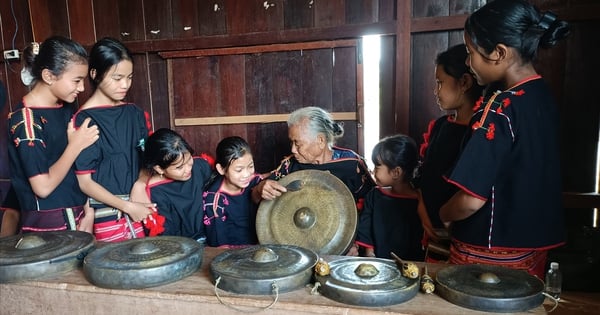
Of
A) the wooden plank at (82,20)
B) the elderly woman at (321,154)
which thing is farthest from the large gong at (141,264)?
the wooden plank at (82,20)

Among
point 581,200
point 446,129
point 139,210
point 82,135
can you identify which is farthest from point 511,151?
point 82,135

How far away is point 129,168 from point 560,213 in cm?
227

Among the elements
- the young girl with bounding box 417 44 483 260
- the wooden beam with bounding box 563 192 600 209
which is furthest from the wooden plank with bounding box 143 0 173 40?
the wooden beam with bounding box 563 192 600 209

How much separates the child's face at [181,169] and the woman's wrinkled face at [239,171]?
195 millimetres

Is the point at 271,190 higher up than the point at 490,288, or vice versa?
the point at 271,190

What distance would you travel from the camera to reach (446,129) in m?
2.03

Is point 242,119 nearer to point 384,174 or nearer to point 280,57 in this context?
point 280,57

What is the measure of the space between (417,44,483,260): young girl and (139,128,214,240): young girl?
1.40 m

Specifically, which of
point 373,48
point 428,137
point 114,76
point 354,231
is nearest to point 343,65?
point 373,48

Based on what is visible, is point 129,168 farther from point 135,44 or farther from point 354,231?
point 135,44

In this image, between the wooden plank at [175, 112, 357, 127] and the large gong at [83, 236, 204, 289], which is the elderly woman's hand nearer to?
the large gong at [83, 236, 204, 289]

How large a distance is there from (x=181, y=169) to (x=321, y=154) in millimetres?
907

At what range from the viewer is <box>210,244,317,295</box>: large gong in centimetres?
145

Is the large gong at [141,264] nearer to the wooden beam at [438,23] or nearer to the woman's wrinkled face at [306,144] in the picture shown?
the woman's wrinkled face at [306,144]
